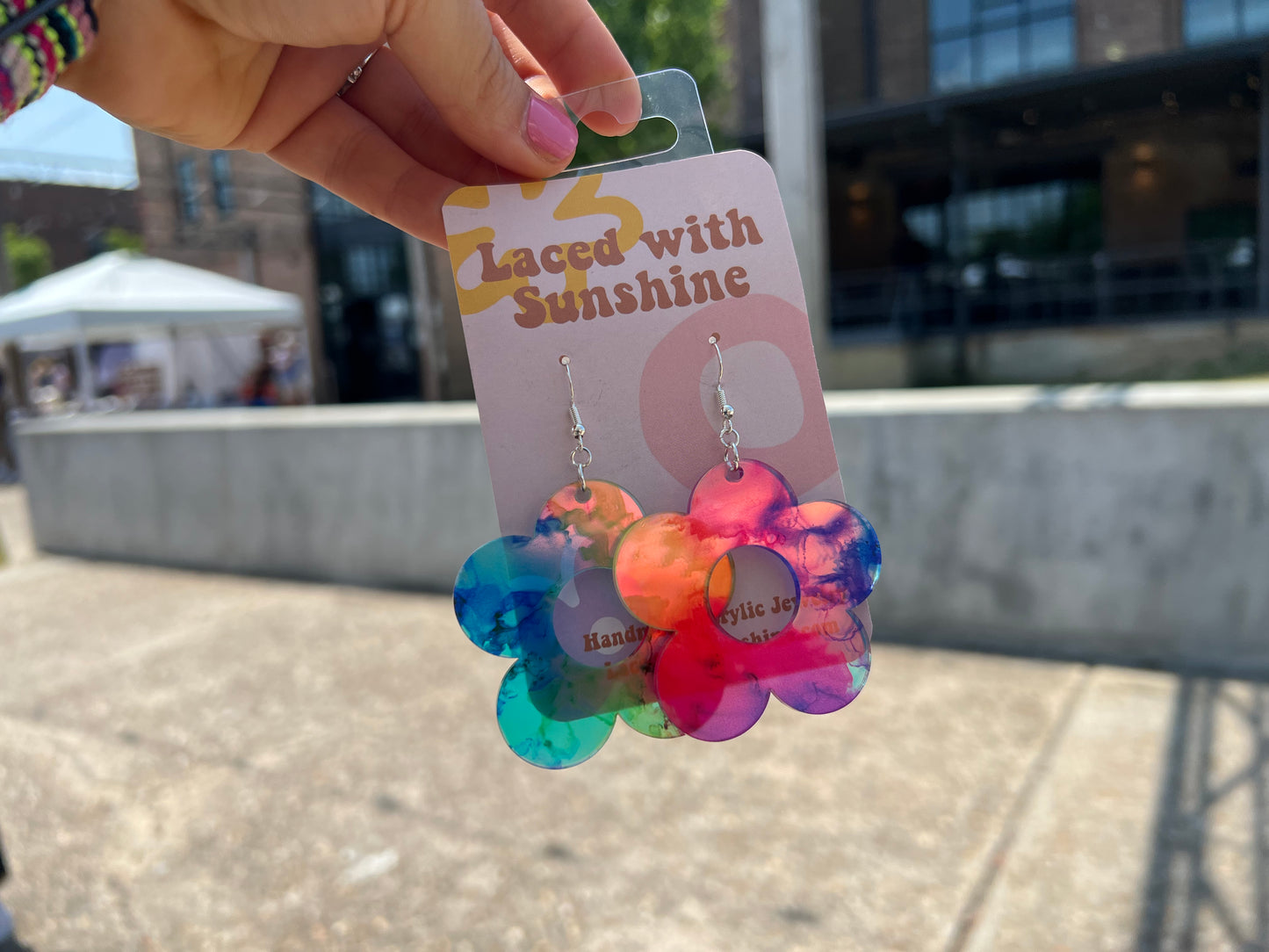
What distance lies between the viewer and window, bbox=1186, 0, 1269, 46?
10953 millimetres

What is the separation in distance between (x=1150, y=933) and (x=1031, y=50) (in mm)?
13077

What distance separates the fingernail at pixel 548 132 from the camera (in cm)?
76

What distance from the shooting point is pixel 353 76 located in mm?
957

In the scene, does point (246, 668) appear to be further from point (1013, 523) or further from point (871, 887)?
point (1013, 523)

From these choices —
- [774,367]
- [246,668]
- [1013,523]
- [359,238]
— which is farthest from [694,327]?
[359,238]

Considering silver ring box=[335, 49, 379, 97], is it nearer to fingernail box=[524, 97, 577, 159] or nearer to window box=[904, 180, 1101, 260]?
fingernail box=[524, 97, 577, 159]

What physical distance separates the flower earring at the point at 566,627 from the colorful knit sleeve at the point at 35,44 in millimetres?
439

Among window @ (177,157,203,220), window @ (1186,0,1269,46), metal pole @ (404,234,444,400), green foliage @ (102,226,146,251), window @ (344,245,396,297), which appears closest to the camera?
window @ (1186,0,1269,46)

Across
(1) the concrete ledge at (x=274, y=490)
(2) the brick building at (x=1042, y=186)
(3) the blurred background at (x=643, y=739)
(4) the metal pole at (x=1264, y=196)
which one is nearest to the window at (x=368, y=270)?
(2) the brick building at (x=1042, y=186)

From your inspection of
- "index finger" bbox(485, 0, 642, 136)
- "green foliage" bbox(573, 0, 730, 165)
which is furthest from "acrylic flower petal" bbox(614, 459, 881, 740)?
"green foliage" bbox(573, 0, 730, 165)

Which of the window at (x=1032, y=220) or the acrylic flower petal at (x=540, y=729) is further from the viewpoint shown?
the window at (x=1032, y=220)

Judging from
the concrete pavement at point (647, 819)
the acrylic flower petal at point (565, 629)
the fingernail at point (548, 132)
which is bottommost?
the concrete pavement at point (647, 819)

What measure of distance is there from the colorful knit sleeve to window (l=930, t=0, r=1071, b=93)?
13.0 m

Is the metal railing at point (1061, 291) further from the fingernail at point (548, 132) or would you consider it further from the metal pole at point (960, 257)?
the fingernail at point (548, 132)
